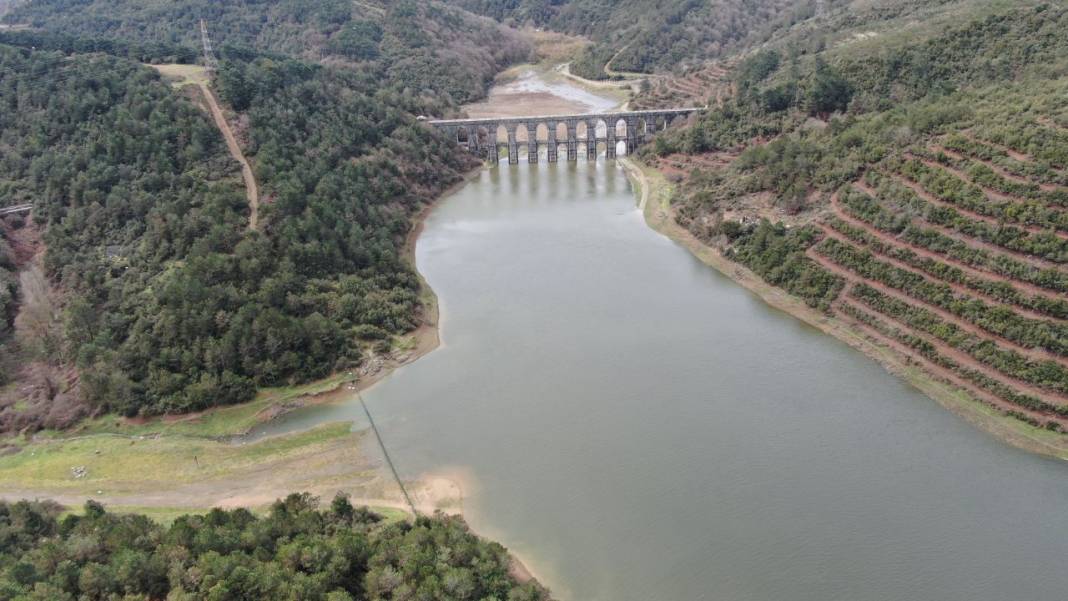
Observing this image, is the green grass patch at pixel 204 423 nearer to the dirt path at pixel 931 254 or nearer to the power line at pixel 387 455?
the power line at pixel 387 455

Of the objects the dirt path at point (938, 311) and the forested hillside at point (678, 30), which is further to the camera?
the forested hillside at point (678, 30)

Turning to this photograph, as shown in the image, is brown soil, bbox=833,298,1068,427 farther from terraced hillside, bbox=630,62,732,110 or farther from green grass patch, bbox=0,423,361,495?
terraced hillside, bbox=630,62,732,110

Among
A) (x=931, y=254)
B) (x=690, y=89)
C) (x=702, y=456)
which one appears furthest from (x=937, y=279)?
(x=690, y=89)

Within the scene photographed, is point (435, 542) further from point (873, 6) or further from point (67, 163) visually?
point (873, 6)

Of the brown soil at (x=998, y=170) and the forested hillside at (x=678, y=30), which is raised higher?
the forested hillside at (x=678, y=30)

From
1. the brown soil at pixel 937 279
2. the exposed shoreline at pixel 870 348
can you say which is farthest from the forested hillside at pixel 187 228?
the brown soil at pixel 937 279

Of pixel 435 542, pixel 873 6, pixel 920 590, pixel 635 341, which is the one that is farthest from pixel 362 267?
pixel 873 6
